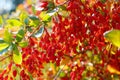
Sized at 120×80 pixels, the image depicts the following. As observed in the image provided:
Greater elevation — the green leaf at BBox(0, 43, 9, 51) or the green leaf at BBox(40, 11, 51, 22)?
the green leaf at BBox(40, 11, 51, 22)

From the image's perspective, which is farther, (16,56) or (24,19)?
(24,19)

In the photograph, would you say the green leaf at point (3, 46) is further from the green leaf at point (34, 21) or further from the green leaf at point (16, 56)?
the green leaf at point (34, 21)

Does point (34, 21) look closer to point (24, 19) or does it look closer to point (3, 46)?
point (24, 19)

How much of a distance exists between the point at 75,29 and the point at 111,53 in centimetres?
20

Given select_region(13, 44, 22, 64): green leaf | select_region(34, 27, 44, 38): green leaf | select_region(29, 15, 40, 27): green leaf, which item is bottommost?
select_region(13, 44, 22, 64): green leaf

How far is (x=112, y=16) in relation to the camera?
1.59 m

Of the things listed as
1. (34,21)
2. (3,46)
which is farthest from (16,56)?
(34,21)

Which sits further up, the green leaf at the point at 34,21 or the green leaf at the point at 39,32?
the green leaf at the point at 34,21

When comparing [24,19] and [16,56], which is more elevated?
[24,19]

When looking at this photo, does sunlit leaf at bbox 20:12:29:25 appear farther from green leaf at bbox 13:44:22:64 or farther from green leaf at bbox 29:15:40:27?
green leaf at bbox 13:44:22:64

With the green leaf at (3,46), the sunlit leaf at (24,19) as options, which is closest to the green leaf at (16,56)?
the green leaf at (3,46)

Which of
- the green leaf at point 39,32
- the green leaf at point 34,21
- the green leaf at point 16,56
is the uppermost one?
the green leaf at point 34,21

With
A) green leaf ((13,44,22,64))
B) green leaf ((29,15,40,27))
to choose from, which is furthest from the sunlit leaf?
green leaf ((13,44,22,64))

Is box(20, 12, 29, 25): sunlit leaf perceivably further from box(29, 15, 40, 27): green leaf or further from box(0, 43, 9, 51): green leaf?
box(0, 43, 9, 51): green leaf
